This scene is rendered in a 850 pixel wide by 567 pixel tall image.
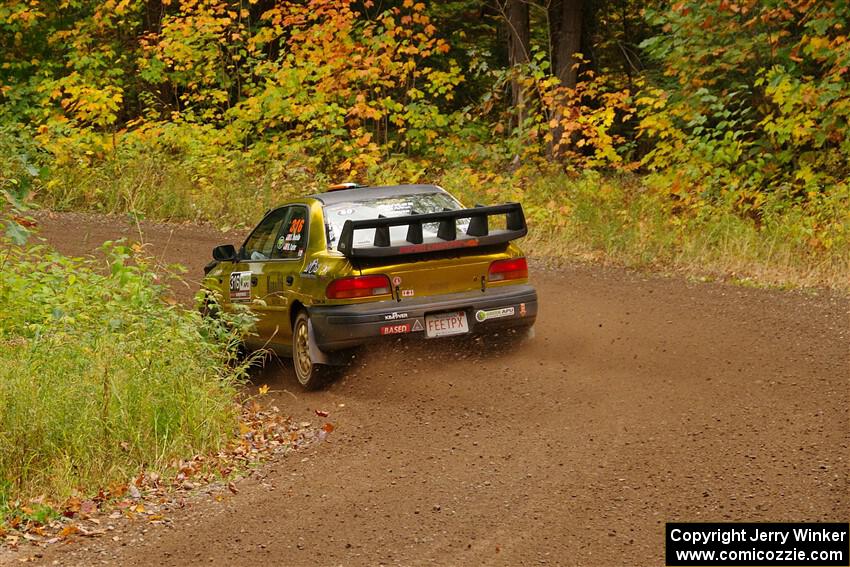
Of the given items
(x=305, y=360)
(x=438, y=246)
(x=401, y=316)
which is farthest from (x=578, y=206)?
(x=401, y=316)

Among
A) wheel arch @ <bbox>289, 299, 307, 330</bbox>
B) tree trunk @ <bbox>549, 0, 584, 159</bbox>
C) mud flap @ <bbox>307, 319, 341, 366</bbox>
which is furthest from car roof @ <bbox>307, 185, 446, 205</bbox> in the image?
tree trunk @ <bbox>549, 0, 584, 159</bbox>

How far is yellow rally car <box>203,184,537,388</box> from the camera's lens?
9461 millimetres

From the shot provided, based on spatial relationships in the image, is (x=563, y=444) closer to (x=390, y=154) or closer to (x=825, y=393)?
(x=825, y=393)

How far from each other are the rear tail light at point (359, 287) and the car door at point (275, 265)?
0.70 metres

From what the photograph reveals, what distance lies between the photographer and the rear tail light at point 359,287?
9.50 metres

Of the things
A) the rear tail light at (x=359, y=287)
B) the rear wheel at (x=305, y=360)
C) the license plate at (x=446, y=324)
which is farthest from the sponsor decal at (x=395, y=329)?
the rear wheel at (x=305, y=360)

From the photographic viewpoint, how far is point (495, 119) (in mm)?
29672

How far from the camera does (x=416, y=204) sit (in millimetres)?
10469

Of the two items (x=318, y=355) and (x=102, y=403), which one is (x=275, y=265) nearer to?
(x=318, y=355)

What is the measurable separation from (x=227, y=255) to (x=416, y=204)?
2.09 metres

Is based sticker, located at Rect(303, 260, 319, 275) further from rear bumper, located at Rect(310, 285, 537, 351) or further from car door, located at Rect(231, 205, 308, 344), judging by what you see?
A: rear bumper, located at Rect(310, 285, 537, 351)

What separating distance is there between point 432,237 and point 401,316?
89 cm

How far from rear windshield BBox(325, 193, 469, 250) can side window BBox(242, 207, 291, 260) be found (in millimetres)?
856

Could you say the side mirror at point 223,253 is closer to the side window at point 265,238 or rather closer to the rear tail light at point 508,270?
the side window at point 265,238
